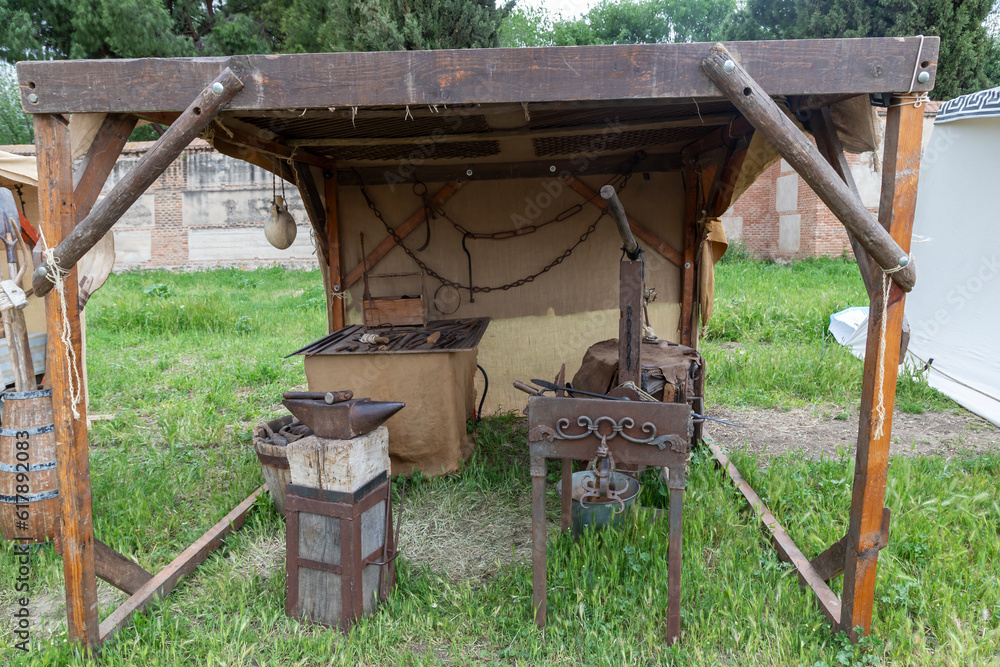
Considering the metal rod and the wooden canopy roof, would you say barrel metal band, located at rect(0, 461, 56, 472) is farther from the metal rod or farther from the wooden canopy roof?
the metal rod

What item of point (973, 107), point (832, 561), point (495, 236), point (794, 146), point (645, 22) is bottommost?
point (832, 561)

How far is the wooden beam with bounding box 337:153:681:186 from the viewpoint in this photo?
5195 millimetres

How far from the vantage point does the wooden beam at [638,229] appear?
17.2 ft

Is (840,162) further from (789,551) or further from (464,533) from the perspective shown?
(464,533)

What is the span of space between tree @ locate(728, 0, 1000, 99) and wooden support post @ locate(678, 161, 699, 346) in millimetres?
13189

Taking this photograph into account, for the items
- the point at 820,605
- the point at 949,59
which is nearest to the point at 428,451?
the point at 820,605

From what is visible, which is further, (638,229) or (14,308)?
(638,229)

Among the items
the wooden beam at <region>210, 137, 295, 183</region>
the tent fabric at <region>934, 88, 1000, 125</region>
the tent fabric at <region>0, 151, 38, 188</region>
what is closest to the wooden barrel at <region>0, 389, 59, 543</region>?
the wooden beam at <region>210, 137, 295, 183</region>

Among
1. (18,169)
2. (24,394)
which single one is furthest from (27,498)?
(18,169)

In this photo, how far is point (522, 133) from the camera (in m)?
4.07

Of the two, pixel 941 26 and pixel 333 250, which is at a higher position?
pixel 941 26

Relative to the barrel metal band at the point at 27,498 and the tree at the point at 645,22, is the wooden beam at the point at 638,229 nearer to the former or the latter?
the barrel metal band at the point at 27,498

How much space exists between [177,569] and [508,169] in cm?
369

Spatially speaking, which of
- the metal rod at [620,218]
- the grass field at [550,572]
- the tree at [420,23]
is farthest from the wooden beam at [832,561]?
the tree at [420,23]
